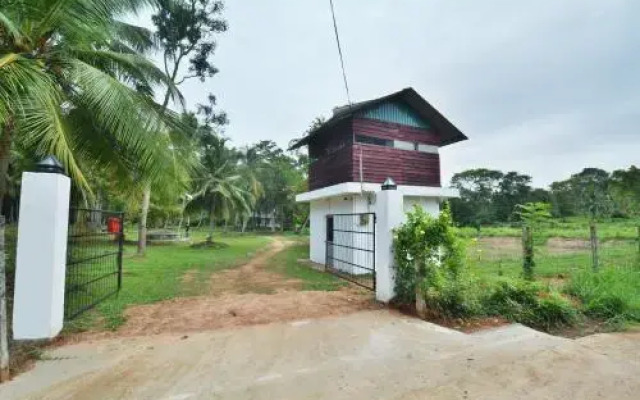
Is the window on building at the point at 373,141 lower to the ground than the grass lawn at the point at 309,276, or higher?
higher

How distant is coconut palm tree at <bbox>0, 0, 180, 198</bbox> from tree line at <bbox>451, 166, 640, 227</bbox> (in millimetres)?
41579

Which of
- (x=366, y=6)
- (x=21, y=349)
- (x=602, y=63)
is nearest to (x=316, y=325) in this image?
(x=21, y=349)

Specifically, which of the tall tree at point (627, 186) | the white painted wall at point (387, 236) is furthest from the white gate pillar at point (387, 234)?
the tall tree at point (627, 186)

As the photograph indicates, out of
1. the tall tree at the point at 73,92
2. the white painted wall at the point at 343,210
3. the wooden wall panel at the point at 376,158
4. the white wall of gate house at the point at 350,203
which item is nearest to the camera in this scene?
the tall tree at the point at 73,92

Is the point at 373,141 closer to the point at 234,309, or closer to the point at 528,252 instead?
the point at 528,252

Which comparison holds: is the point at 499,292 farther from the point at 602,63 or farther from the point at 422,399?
the point at 602,63

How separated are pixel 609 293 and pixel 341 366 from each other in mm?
5200

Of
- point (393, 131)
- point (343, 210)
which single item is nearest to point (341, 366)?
point (343, 210)

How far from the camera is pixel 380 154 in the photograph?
1171 centimetres

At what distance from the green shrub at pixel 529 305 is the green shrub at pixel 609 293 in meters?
0.42

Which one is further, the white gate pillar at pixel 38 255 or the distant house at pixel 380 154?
the distant house at pixel 380 154

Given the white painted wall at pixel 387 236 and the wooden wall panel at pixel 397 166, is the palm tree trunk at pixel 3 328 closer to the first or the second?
the white painted wall at pixel 387 236

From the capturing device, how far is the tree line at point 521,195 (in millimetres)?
45344

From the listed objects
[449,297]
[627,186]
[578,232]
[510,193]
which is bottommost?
[449,297]
